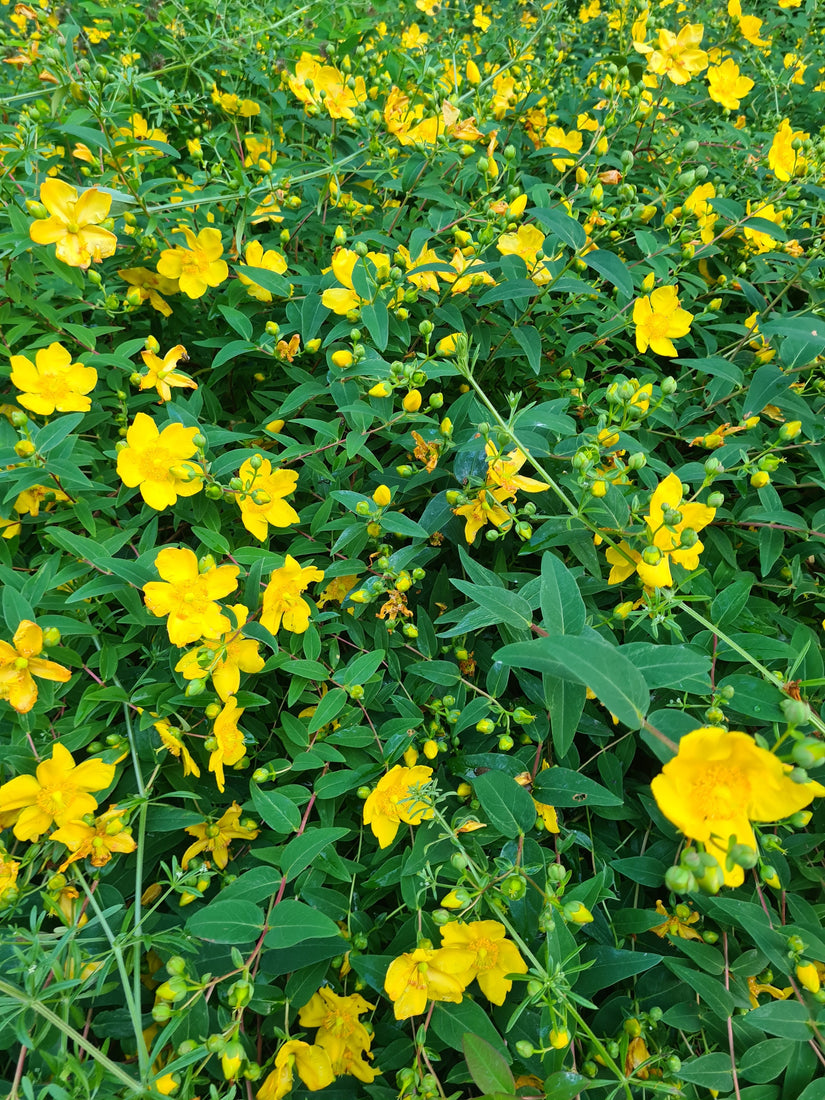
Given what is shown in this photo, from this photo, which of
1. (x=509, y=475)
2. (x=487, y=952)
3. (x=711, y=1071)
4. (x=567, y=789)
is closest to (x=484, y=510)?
(x=509, y=475)

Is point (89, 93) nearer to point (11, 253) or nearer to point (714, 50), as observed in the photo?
point (11, 253)

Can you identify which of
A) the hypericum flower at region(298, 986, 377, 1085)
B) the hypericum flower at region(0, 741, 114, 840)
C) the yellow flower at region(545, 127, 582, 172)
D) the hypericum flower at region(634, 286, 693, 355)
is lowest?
the hypericum flower at region(298, 986, 377, 1085)

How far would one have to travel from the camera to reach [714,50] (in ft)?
8.09

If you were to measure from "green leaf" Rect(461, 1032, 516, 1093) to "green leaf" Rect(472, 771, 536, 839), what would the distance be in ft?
0.92

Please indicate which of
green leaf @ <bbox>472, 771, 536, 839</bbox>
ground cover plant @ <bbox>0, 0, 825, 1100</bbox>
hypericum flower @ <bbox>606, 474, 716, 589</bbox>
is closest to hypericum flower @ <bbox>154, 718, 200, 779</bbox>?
ground cover plant @ <bbox>0, 0, 825, 1100</bbox>

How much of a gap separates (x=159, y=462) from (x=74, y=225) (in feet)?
1.92

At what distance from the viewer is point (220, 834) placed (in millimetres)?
1222

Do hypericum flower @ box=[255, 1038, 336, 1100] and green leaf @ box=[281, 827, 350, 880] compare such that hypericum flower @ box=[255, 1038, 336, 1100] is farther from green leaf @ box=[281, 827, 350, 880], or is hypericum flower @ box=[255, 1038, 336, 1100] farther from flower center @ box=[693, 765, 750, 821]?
flower center @ box=[693, 765, 750, 821]

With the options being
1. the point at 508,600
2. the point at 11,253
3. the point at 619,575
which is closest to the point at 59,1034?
the point at 508,600

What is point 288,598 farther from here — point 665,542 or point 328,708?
point 665,542

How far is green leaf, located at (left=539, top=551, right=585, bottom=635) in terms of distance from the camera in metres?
1.05

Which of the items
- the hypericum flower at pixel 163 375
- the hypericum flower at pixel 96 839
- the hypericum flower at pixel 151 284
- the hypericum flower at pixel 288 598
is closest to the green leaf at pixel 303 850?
the hypericum flower at pixel 96 839

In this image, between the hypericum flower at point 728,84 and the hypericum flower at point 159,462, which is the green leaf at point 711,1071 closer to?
the hypericum flower at point 159,462

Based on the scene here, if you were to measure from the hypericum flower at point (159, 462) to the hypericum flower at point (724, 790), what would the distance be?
3.29ft
